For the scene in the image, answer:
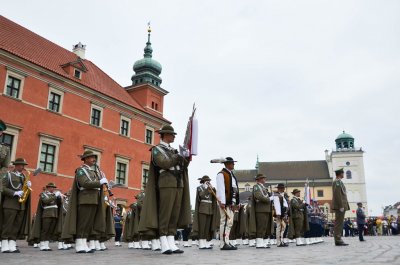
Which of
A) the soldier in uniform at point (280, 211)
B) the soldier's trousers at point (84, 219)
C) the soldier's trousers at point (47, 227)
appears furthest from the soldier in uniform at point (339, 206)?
the soldier's trousers at point (47, 227)

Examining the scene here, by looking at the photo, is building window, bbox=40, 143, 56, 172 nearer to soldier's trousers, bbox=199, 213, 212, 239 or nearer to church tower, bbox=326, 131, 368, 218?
soldier's trousers, bbox=199, 213, 212, 239

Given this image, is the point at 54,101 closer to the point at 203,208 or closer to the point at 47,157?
the point at 47,157

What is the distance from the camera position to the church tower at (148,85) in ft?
116

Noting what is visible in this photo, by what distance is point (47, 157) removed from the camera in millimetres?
24109

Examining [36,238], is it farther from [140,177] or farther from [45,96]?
[140,177]

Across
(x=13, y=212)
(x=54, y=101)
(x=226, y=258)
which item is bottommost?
(x=226, y=258)

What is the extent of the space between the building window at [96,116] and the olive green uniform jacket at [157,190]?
22622 millimetres

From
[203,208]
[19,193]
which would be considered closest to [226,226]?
[203,208]

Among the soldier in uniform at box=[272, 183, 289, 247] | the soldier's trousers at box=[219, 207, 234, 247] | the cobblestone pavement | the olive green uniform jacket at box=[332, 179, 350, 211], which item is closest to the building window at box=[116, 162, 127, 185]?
the soldier in uniform at box=[272, 183, 289, 247]

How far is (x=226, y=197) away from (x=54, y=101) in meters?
20.3

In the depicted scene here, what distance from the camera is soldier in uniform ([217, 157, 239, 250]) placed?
8695 millimetres

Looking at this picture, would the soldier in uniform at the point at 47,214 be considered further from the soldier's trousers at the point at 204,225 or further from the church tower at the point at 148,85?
the church tower at the point at 148,85

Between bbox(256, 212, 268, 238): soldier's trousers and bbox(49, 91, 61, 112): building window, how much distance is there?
64.6ft

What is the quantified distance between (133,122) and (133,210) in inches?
727
